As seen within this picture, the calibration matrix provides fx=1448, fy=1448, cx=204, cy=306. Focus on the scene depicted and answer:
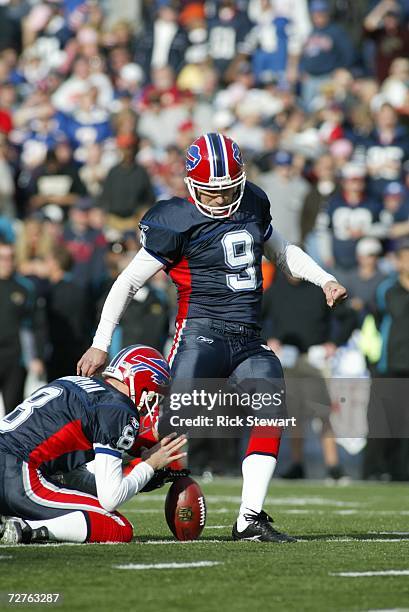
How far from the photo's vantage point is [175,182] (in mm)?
15352

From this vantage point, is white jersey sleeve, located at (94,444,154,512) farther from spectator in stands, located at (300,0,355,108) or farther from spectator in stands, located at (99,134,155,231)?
spectator in stands, located at (300,0,355,108)

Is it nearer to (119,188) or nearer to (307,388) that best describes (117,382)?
(307,388)

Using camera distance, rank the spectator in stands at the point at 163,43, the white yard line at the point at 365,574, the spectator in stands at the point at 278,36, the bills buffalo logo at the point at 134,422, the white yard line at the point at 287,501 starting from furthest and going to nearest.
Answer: the spectator in stands at the point at 163,43 → the spectator in stands at the point at 278,36 → the white yard line at the point at 287,501 → the bills buffalo logo at the point at 134,422 → the white yard line at the point at 365,574

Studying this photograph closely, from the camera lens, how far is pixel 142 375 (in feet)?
21.8

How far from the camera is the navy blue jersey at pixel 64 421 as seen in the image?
643 cm

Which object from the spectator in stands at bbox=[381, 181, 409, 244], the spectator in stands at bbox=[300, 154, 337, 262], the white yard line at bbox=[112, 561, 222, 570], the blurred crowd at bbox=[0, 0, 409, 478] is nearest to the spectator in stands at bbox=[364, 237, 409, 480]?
the blurred crowd at bbox=[0, 0, 409, 478]

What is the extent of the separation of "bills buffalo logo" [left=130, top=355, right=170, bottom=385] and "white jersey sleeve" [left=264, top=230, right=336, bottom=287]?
93cm

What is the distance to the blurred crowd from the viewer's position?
1270cm

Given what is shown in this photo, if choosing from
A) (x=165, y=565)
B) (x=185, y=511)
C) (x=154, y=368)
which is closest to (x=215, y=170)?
(x=154, y=368)

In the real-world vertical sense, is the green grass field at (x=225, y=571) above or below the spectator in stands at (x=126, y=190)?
below

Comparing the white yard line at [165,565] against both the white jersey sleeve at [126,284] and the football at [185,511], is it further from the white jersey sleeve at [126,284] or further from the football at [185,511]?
the white jersey sleeve at [126,284]

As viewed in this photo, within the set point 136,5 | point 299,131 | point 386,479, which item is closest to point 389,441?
point 386,479

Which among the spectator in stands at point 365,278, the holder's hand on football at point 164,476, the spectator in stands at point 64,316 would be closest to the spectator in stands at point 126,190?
the spectator in stands at point 64,316

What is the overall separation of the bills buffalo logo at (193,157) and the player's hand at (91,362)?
38.7 inches
